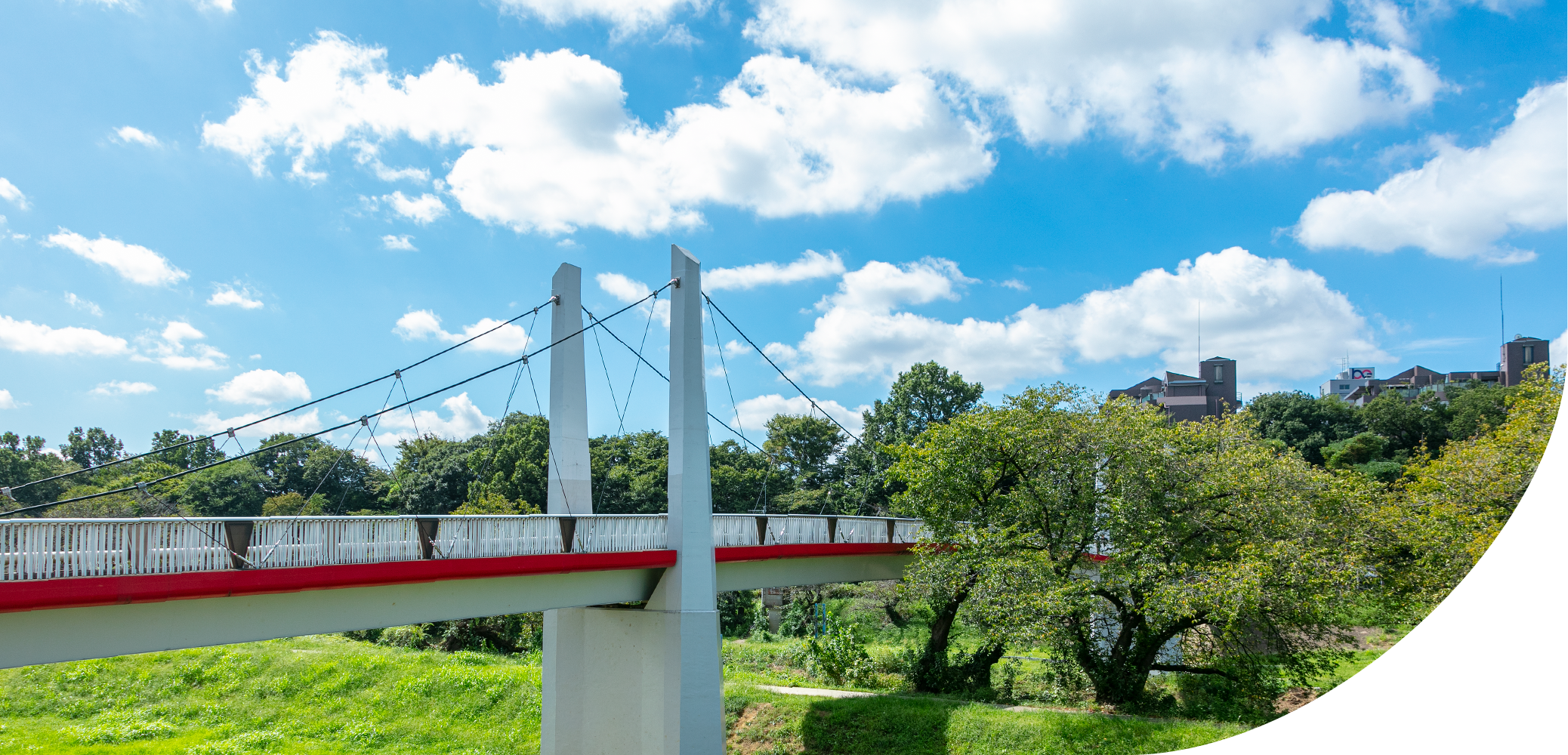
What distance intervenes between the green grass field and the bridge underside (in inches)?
194

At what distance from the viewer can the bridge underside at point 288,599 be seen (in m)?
9.33

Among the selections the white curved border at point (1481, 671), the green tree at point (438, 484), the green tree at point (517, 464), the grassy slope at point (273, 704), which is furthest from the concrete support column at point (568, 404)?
the green tree at point (438, 484)

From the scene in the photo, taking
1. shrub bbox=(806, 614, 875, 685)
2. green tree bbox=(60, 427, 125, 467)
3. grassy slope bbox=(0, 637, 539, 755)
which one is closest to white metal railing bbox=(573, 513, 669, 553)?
grassy slope bbox=(0, 637, 539, 755)

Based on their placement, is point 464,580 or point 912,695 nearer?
point 464,580

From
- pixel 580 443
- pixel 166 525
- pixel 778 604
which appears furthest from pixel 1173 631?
pixel 778 604

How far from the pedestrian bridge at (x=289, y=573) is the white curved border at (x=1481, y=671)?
10999 millimetres

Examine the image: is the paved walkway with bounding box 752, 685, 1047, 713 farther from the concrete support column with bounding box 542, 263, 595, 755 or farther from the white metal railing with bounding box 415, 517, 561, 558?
the white metal railing with bounding box 415, 517, 561, 558

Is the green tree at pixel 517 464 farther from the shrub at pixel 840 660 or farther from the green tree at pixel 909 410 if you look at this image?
the shrub at pixel 840 660

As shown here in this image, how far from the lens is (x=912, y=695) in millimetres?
19703

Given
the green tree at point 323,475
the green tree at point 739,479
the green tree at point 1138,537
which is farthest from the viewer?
the green tree at point 323,475

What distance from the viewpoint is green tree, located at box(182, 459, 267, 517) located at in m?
45.4

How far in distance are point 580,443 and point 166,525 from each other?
8.13 meters

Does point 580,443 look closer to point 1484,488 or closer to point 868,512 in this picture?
point 1484,488

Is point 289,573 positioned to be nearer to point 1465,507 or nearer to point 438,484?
point 1465,507
